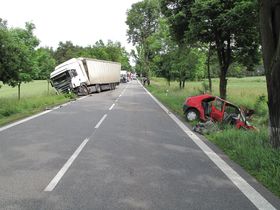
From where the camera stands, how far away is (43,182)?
→ 6.57 meters

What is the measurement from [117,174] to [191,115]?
877cm

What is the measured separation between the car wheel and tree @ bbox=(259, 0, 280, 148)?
6.34 meters

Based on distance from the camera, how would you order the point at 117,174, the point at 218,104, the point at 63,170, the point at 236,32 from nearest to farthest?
the point at 117,174
the point at 63,170
the point at 218,104
the point at 236,32

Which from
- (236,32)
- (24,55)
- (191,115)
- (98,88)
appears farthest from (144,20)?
(191,115)

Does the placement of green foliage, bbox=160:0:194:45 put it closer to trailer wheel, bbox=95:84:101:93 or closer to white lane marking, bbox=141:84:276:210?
white lane marking, bbox=141:84:276:210

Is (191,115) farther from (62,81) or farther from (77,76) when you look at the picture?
(62,81)

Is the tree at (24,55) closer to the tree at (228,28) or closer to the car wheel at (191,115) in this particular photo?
the tree at (228,28)

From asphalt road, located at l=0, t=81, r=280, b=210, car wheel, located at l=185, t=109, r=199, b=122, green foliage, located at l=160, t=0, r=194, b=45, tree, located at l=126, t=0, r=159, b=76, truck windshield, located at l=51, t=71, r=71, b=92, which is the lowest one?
asphalt road, located at l=0, t=81, r=280, b=210

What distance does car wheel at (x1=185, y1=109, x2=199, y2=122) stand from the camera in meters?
15.4

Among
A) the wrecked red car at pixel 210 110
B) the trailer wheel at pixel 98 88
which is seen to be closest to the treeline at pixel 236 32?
the wrecked red car at pixel 210 110

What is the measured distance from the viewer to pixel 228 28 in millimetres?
18188

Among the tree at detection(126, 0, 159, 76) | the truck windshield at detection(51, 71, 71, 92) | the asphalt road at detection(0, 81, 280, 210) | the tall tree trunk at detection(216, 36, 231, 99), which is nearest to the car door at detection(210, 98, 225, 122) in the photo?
the asphalt road at detection(0, 81, 280, 210)

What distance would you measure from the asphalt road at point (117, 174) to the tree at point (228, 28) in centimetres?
706

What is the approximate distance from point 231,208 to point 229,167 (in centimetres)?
257
